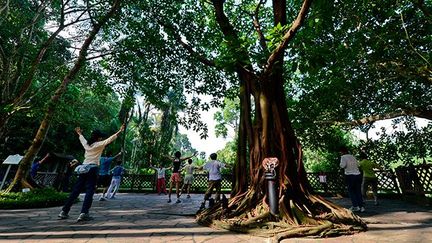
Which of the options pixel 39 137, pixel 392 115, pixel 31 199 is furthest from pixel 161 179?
pixel 392 115

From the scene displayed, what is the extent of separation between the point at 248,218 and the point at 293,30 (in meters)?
3.53

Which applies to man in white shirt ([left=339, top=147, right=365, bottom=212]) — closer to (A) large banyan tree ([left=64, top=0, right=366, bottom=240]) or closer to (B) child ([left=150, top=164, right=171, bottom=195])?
(A) large banyan tree ([left=64, top=0, right=366, bottom=240])

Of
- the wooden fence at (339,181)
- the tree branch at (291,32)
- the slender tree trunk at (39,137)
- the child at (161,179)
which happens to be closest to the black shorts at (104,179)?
the slender tree trunk at (39,137)

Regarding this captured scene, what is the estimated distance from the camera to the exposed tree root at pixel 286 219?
4480mm

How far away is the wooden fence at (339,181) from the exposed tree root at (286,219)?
3.17 ft

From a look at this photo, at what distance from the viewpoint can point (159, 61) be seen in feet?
31.2

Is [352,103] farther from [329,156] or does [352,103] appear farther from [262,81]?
[262,81]

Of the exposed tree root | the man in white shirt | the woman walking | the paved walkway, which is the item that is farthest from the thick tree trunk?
the woman walking

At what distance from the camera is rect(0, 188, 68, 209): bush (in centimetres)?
856

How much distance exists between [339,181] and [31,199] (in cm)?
1335

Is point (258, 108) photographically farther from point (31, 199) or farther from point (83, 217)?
point (31, 199)

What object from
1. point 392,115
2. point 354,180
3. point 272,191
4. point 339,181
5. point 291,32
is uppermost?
point 392,115

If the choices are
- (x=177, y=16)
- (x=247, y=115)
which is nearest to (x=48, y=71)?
(x=177, y=16)

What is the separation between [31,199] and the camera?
8.93 metres
